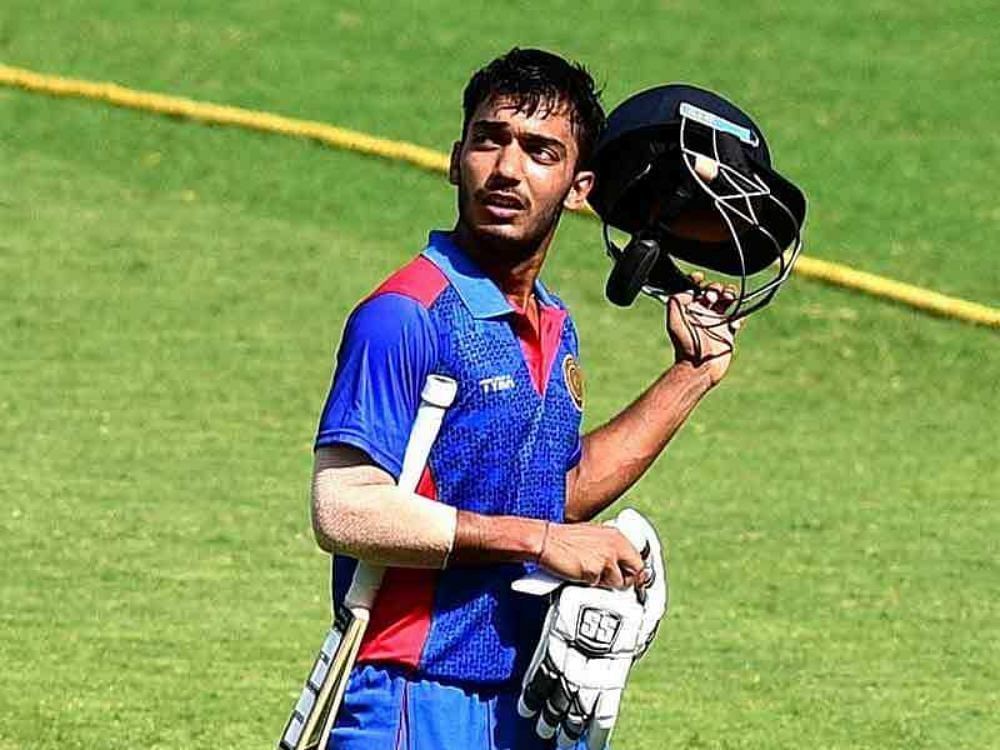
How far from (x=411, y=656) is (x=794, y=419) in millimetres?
5956

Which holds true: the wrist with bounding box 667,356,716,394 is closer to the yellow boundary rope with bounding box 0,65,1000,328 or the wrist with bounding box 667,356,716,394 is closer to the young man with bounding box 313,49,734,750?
the young man with bounding box 313,49,734,750

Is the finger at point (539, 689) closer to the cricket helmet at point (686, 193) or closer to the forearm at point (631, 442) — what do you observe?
the forearm at point (631, 442)

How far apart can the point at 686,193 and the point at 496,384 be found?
1.92ft

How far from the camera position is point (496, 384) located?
13.8 ft

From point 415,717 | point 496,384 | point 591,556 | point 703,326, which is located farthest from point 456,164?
point 415,717

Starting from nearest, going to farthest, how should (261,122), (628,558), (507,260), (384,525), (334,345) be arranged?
(384,525) < (628,558) < (507,260) < (334,345) < (261,122)

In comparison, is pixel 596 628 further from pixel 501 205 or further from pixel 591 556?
pixel 501 205

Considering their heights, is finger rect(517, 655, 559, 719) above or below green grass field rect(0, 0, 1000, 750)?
above

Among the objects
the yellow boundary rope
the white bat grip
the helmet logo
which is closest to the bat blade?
the white bat grip

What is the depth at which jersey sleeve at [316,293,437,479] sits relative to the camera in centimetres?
405

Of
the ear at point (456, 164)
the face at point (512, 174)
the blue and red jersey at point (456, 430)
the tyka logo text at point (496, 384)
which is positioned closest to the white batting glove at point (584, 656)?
the blue and red jersey at point (456, 430)

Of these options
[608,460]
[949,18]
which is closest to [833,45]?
[949,18]

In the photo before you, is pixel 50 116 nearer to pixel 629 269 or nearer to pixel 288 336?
pixel 288 336

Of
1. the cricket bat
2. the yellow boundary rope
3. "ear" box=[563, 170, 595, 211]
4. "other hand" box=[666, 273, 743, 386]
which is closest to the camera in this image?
the cricket bat
